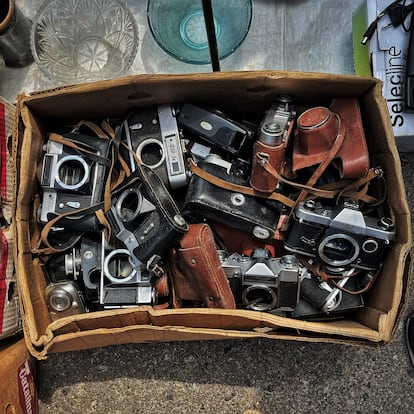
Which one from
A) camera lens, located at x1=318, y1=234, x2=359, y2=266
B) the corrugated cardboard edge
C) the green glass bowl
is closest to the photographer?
the corrugated cardboard edge

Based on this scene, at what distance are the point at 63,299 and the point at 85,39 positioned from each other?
0.74m

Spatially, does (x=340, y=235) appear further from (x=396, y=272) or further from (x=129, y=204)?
(x=129, y=204)

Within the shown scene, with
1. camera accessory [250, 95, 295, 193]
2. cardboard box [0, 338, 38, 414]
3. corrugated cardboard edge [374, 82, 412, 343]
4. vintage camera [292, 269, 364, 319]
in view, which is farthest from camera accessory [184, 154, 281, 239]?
cardboard box [0, 338, 38, 414]

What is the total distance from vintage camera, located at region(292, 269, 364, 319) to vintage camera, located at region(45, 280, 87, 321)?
1.55ft

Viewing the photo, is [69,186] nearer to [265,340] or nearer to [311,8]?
[265,340]

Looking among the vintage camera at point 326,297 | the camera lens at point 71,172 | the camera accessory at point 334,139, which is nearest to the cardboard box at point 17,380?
the camera lens at point 71,172

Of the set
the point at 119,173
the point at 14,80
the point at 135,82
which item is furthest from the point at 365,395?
the point at 14,80

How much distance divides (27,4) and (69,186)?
2.11 feet

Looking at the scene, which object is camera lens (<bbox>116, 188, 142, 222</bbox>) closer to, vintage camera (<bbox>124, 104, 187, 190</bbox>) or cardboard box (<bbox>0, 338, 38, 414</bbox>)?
vintage camera (<bbox>124, 104, 187, 190</bbox>)

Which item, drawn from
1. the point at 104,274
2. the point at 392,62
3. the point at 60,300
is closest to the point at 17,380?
the point at 60,300

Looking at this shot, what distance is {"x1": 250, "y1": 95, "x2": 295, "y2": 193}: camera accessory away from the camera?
108 centimetres

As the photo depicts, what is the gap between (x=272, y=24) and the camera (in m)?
1.47

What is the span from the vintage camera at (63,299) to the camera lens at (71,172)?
8.4 inches

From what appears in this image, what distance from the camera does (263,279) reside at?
1.11m
